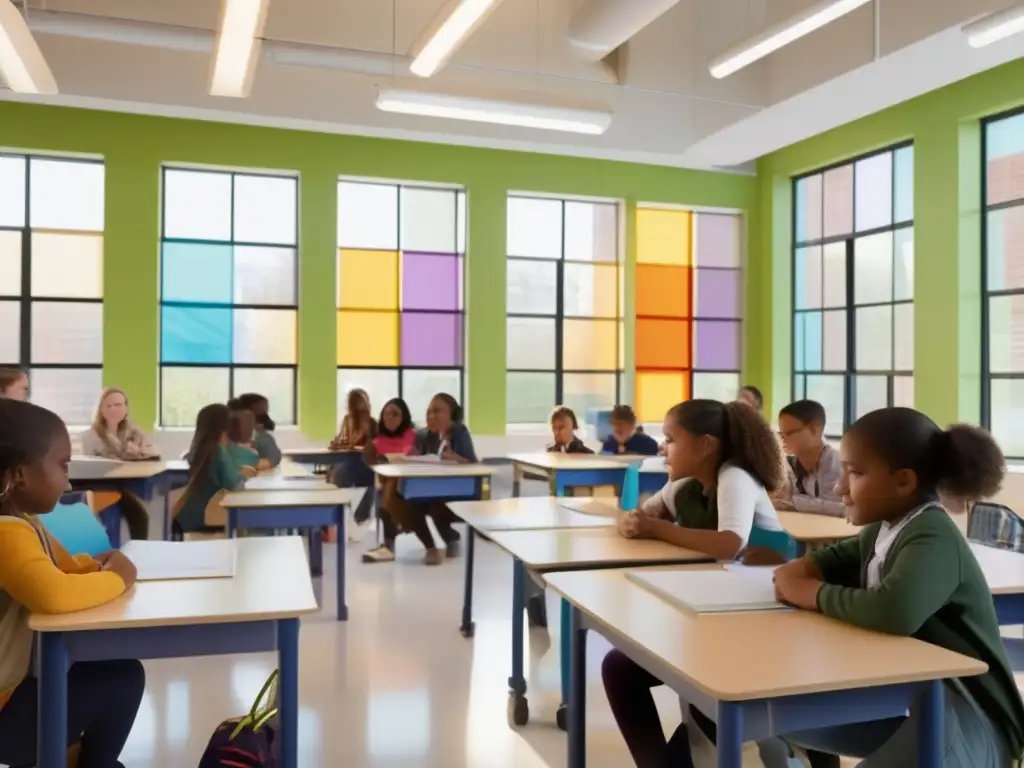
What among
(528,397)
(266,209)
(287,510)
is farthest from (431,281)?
(287,510)

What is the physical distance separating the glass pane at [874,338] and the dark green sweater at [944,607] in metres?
6.53

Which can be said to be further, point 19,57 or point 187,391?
point 187,391

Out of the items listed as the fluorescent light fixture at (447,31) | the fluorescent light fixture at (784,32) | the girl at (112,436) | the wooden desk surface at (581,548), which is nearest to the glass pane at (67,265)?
the girl at (112,436)

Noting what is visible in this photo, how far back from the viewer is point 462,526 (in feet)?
23.1

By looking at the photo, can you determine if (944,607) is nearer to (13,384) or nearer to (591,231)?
(13,384)

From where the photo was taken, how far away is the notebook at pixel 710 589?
1.79 m

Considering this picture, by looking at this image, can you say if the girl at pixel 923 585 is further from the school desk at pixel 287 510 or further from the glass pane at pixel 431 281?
the glass pane at pixel 431 281

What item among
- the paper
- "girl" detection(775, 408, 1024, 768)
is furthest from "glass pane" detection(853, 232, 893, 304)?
the paper

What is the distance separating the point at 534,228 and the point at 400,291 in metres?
1.55

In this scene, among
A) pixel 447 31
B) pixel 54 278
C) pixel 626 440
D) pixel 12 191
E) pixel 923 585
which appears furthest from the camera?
pixel 54 278

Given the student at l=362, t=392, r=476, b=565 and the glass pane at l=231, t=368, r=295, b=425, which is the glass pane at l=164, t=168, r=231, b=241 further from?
the student at l=362, t=392, r=476, b=565

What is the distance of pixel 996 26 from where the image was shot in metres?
4.45

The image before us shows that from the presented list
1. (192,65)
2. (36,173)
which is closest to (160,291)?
(36,173)

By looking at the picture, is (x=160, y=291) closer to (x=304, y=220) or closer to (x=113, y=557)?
(x=304, y=220)
